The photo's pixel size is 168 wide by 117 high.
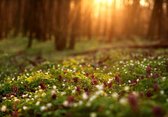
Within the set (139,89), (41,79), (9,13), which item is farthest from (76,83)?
(9,13)

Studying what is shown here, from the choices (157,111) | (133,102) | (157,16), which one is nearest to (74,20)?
(157,16)

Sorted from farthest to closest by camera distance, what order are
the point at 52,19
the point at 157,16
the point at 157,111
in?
the point at 52,19 → the point at 157,16 → the point at 157,111

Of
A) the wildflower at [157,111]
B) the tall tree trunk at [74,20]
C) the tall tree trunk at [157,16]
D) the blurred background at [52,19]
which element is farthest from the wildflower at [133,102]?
the tall tree trunk at [74,20]

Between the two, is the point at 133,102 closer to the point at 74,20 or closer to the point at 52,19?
the point at 74,20

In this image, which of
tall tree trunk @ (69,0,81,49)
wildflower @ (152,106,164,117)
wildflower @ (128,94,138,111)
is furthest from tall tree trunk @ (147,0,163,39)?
wildflower @ (152,106,164,117)

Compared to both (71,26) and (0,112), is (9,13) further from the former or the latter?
(0,112)

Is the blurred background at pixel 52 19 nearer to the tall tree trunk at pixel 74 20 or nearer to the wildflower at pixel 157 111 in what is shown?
the tall tree trunk at pixel 74 20

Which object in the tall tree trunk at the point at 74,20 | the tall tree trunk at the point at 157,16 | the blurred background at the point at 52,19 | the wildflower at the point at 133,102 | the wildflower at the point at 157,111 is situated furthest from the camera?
the tall tree trunk at the point at 74,20

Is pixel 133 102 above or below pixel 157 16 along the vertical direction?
above

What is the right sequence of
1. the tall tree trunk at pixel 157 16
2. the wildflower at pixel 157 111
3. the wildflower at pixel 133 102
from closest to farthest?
the wildflower at pixel 157 111 → the wildflower at pixel 133 102 → the tall tree trunk at pixel 157 16

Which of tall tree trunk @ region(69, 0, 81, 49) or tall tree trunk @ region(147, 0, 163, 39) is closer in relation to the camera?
tall tree trunk @ region(147, 0, 163, 39)

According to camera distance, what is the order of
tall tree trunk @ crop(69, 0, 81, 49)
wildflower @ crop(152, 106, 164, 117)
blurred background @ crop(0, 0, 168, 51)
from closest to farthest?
wildflower @ crop(152, 106, 164, 117)
blurred background @ crop(0, 0, 168, 51)
tall tree trunk @ crop(69, 0, 81, 49)

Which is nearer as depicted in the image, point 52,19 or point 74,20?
point 74,20

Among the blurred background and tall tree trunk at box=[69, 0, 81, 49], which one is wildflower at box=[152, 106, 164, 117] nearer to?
the blurred background
